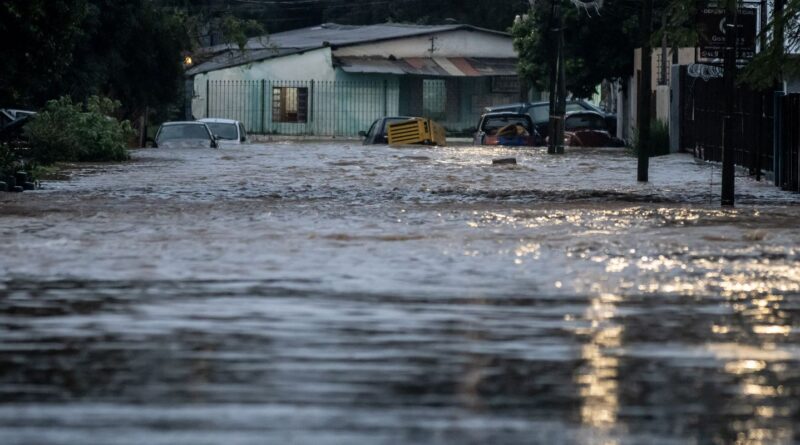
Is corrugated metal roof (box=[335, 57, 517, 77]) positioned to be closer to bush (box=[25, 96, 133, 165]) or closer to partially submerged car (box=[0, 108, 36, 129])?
partially submerged car (box=[0, 108, 36, 129])

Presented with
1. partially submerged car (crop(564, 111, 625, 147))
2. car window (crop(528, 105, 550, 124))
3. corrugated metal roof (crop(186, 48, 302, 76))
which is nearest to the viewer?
partially submerged car (crop(564, 111, 625, 147))

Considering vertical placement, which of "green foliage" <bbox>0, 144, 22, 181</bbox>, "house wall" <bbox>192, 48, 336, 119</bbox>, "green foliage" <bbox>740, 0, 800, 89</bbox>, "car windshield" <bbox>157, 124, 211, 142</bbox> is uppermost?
"house wall" <bbox>192, 48, 336, 119</bbox>

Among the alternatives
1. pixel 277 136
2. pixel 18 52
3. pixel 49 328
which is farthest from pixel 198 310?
pixel 277 136

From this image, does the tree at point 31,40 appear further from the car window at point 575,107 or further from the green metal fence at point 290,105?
the green metal fence at point 290,105

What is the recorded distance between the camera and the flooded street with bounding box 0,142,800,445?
23.1ft

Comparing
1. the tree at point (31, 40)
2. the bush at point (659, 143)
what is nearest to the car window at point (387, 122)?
the bush at point (659, 143)

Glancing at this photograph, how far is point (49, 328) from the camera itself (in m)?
9.88

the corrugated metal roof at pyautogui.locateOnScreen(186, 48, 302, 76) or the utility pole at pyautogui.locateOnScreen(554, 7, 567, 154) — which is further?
the corrugated metal roof at pyautogui.locateOnScreen(186, 48, 302, 76)

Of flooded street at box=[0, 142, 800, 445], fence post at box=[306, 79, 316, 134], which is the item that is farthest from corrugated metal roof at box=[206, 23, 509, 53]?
flooded street at box=[0, 142, 800, 445]

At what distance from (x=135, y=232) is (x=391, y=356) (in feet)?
27.6

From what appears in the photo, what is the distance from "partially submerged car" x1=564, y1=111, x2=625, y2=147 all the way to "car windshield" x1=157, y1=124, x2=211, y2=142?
41.0 feet

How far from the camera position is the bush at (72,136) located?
3497cm

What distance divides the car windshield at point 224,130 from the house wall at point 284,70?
19002 millimetres

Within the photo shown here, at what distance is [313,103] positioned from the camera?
71375mm
